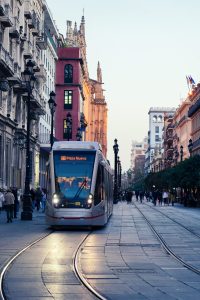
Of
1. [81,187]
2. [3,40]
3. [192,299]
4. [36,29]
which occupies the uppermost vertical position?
[36,29]

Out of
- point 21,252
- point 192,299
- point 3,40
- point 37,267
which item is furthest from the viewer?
point 3,40

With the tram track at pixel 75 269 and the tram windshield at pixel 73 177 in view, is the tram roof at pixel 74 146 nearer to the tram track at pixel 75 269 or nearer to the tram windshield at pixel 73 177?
the tram windshield at pixel 73 177

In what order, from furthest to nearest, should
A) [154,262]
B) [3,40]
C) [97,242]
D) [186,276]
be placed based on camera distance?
1. [3,40]
2. [97,242]
3. [154,262]
4. [186,276]

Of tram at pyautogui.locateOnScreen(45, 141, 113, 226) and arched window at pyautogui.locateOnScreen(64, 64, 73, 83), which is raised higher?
arched window at pyautogui.locateOnScreen(64, 64, 73, 83)

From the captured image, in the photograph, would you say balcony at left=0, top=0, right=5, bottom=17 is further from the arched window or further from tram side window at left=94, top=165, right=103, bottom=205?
the arched window

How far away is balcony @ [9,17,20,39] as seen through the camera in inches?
2377

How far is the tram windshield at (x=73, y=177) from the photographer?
31.9m

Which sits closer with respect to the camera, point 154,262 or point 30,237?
point 154,262

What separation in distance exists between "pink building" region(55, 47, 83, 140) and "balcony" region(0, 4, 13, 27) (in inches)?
2569

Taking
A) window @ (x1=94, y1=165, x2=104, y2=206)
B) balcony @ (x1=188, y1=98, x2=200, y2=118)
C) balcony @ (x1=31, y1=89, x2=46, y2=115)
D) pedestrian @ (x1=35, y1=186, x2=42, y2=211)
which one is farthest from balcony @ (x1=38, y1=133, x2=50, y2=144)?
window @ (x1=94, y1=165, x2=104, y2=206)

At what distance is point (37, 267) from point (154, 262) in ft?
10.5

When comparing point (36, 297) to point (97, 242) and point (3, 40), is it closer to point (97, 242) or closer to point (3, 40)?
point (97, 242)

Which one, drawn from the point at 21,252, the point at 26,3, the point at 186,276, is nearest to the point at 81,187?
the point at 21,252

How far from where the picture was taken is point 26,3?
230ft
